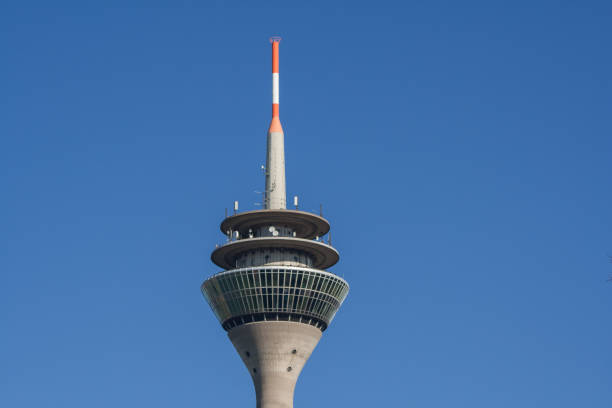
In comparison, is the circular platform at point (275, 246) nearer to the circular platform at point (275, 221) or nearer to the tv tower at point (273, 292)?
the tv tower at point (273, 292)

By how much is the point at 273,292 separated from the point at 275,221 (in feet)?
29.4

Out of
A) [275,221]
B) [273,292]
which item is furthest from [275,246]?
[273,292]

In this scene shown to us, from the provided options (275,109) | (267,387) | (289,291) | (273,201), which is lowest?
(267,387)

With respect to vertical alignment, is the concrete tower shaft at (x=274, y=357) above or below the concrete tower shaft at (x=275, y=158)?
below

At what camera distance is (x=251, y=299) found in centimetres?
16762

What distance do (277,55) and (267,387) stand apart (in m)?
45.5

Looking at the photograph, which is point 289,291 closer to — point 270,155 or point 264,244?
point 264,244

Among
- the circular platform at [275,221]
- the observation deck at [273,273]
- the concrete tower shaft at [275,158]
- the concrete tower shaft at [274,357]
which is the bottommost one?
the concrete tower shaft at [274,357]

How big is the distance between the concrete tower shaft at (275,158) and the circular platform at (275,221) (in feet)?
15.0

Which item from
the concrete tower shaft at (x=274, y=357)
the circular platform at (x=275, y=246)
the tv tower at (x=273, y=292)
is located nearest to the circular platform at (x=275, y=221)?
the tv tower at (x=273, y=292)

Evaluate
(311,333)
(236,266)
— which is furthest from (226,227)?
(311,333)

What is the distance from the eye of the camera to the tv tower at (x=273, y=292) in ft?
548

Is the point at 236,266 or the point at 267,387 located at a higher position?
the point at 236,266

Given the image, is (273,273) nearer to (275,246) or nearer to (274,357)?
(275,246)
